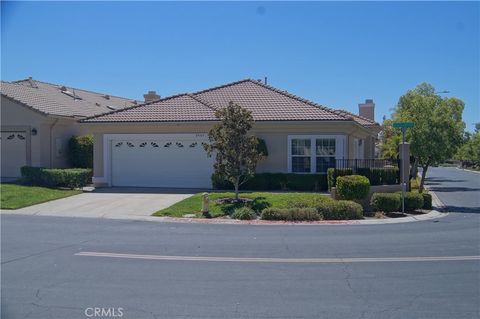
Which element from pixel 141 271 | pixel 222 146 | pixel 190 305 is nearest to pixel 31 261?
pixel 141 271

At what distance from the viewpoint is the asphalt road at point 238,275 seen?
22.7 ft

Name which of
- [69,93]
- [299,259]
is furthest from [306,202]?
[69,93]

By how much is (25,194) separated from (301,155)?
1200 centimetres

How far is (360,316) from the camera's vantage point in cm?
659

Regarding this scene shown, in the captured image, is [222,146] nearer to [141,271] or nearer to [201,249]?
[201,249]

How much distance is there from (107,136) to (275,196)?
10129 millimetres

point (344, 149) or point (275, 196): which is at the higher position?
point (344, 149)

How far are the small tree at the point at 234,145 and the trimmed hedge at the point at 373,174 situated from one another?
383 cm

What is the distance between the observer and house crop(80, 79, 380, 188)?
78.2ft

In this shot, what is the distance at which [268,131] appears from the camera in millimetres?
24188

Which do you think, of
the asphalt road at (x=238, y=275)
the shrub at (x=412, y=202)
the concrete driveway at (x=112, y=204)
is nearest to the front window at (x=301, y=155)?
the concrete driveway at (x=112, y=204)

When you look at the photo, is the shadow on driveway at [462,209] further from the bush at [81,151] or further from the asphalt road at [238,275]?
the bush at [81,151]

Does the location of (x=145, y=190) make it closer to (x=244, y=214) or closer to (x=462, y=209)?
(x=244, y=214)

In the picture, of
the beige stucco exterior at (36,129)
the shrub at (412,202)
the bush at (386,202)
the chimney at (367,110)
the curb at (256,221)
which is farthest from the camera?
the chimney at (367,110)
